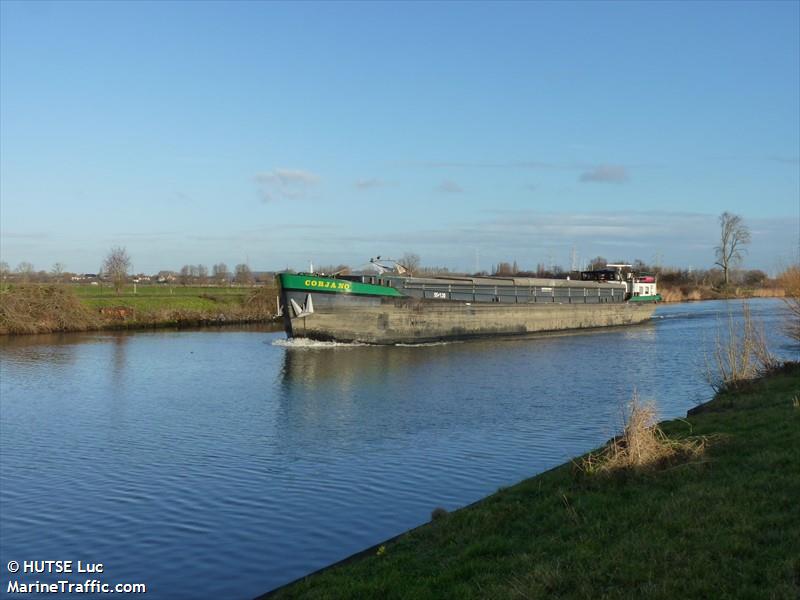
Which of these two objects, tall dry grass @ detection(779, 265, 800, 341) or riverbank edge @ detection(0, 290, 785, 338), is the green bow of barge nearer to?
riverbank edge @ detection(0, 290, 785, 338)

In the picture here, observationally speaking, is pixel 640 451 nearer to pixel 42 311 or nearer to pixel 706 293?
pixel 42 311

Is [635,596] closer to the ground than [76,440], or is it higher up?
higher up

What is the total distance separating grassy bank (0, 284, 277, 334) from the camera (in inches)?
1916

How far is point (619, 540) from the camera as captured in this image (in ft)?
22.3

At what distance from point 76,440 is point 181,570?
9.41 meters

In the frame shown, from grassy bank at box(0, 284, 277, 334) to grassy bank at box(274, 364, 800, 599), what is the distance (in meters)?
47.1

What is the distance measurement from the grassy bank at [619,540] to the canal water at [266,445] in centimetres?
210

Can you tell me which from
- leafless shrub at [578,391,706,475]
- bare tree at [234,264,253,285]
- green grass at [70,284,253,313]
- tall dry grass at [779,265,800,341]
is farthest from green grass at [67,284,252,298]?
leafless shrub at [578,391,706,475]

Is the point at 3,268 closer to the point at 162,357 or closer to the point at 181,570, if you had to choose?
the point at 162,357

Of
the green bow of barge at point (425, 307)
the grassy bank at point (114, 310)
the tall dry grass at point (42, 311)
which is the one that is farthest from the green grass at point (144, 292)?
the green bow of barge at point (425, 307)

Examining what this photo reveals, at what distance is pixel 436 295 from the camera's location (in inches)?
1671

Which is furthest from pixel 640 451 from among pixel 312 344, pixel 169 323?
pixel 169 323

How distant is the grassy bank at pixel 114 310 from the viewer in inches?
1916

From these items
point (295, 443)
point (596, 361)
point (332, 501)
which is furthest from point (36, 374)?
point (596, 361)
